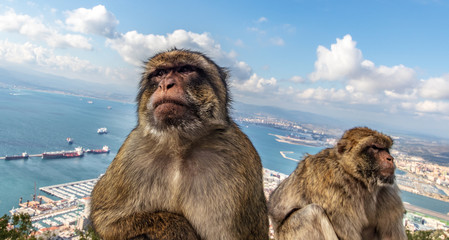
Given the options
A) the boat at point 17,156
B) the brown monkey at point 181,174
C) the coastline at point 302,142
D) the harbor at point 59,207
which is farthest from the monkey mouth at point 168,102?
the coastline at point 302,142

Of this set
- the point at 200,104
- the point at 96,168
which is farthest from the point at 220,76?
the point at 96,168

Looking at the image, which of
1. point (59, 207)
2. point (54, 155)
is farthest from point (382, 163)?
point (54, 155)

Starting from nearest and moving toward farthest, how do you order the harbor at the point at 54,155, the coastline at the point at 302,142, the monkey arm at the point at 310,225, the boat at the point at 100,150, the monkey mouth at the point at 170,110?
the monkey mouth at the point at 170,110 → the monkey arm at the point at 310,225 → the harbor at the point at 54,155 → the boat at the point at 100,150 → the coastline at the point at 302,142

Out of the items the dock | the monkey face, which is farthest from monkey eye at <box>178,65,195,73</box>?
the dock

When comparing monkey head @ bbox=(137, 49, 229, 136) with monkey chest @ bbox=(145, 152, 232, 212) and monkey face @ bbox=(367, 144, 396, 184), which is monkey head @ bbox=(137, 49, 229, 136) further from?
monkey face @ bbox=(367, 144, 396, 184)

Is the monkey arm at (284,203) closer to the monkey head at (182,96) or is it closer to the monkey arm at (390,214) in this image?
the monkey arm at (390,214)

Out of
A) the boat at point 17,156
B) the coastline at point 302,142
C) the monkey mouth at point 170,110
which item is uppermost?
the monkey mouth at point 170,110

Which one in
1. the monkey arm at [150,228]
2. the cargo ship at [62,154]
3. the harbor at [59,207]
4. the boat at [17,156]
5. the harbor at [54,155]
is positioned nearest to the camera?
the monkey arm at [150,228]
